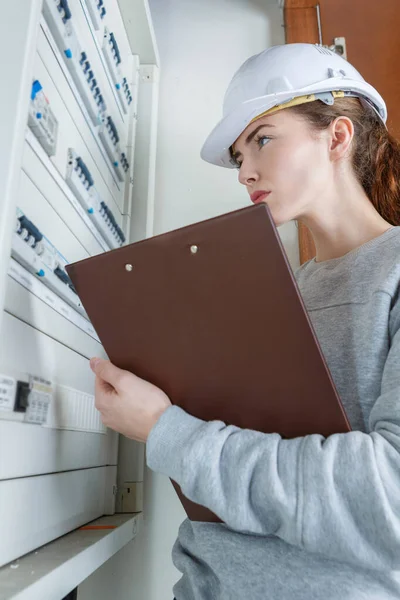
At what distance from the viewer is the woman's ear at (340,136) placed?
0.93 metres

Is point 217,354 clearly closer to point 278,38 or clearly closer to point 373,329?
point 373,329

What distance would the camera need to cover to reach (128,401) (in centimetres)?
70

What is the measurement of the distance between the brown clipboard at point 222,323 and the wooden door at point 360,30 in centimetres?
126

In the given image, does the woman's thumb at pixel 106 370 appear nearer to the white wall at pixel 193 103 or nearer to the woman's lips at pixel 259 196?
the woman's lips at pixel 259 196

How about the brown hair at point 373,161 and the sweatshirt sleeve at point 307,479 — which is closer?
the sweatshirt sleeve at point 307,479

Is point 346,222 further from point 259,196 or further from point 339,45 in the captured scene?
point 339,45

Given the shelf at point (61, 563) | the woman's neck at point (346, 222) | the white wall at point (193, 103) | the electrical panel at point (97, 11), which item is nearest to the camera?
the shelf at point (61, 563)

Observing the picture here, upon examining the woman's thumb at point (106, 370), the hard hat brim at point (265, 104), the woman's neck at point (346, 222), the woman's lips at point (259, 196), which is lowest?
the woman's thumb at point (106, 370)

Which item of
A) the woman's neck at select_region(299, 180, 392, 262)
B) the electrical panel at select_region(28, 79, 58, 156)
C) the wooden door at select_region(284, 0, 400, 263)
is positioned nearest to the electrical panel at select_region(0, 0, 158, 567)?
the electrical panel at select_region(28, 79, 58, 156)

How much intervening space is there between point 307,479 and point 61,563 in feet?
1.45

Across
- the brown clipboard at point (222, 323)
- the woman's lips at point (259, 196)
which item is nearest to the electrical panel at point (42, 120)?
the brown clipboard at point (222, 323)

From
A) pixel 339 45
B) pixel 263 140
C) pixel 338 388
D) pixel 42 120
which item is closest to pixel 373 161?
pixel 263 140

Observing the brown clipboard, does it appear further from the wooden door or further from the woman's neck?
the wooden door

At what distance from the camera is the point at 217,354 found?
0.66 meters
